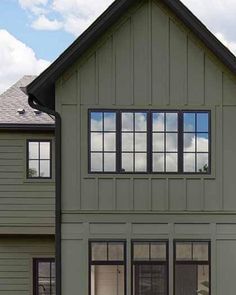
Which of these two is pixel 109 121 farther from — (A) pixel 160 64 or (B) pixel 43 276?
(B) pixel 43 276

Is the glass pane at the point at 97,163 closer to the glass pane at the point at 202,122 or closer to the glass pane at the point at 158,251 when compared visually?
the glass pane at the point at 158,251

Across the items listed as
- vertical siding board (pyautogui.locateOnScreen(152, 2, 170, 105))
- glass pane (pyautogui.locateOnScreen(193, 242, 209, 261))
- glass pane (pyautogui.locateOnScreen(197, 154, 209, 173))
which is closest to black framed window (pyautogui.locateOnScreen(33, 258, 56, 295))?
glass pane (pyautogui.locateOnScreen(193, 242, 209, 261))

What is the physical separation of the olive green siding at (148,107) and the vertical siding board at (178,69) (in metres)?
0.02

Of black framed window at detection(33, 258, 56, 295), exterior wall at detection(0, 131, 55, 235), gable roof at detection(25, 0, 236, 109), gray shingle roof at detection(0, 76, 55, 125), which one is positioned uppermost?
gable roof at detection(25, 0, 236, 109)

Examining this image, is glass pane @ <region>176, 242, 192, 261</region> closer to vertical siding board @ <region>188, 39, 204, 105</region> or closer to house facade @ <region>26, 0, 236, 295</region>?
house facade @ <region>26, 0, 236, 295</region>

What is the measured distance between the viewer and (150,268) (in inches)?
438

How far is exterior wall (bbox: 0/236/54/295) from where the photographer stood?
46.0ft

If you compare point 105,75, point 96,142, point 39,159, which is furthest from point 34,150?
point 105,75

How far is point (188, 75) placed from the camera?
36.7 ft

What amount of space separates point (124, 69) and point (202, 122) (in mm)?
2123

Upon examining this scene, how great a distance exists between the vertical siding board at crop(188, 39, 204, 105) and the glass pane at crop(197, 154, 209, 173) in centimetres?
120

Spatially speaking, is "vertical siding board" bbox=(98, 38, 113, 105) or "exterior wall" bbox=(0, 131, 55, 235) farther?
"exterior wall" bbox=(0, 131, 55, 235)

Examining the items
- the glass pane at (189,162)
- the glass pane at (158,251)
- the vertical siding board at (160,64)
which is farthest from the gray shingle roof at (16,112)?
the glass pane at (158,251)

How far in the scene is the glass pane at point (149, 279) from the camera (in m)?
11.1
